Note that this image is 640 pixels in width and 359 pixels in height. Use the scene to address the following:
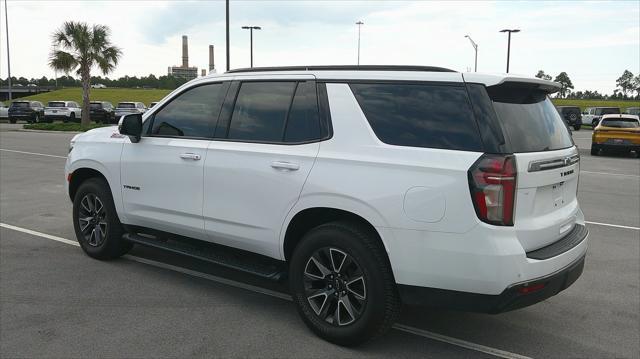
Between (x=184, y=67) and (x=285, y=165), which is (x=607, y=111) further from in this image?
(x=184, y=67)

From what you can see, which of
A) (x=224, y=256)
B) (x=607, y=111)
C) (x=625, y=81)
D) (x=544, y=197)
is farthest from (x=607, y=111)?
(x=625, y=81)

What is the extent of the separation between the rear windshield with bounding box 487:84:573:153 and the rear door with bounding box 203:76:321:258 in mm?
1238

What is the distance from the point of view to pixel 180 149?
15.0 ft

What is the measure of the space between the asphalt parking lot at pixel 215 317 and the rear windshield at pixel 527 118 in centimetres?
141

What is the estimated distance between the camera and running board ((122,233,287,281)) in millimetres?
4089

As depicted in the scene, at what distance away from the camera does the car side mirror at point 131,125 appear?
15.8 feet

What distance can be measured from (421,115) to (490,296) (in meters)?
1.17

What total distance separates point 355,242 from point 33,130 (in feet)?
109

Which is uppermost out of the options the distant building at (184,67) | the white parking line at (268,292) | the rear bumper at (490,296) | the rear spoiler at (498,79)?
the distant building at (184,67)

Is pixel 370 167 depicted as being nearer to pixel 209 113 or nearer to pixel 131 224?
pixel 209 113

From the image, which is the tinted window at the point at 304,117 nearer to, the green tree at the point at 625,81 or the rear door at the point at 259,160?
the rear door at the point at 259,160

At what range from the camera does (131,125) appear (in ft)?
15.8

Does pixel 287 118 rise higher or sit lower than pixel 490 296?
higher

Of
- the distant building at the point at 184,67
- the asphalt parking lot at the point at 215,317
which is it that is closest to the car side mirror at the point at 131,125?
the asphalt parking lot at the point at 215,317
